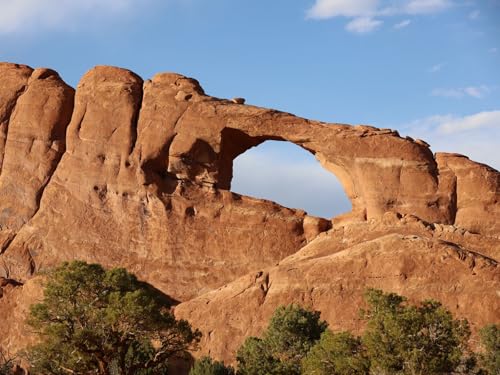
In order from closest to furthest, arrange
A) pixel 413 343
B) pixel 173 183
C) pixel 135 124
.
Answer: pixel 413 343
pixel 173 183
pixel 135 124

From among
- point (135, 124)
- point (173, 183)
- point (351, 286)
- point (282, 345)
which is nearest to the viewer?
point (282, 345)

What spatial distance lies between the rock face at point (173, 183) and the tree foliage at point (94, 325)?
1608cm

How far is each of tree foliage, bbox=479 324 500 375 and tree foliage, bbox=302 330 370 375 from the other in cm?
754

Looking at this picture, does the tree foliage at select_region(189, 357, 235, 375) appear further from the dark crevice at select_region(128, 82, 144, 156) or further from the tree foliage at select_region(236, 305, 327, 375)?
the dark crevice at select_region(128, 82, 144, 156)

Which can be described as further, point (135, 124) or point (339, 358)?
point (135, 124)

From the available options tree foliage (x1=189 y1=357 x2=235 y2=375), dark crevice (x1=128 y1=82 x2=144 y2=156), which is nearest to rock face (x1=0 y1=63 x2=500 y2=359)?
dark crevice (x1=128 y1=82 x2=144 y2=156)

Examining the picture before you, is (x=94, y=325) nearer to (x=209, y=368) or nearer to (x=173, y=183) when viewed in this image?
(x=209, y=368)

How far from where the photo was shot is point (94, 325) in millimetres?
38438

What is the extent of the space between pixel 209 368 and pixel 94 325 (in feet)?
22.1

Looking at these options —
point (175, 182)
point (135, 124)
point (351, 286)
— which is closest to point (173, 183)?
point (175, 182)

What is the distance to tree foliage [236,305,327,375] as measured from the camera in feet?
135

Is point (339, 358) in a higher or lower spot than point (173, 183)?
lower

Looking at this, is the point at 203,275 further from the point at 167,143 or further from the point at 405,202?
the point at 405,202

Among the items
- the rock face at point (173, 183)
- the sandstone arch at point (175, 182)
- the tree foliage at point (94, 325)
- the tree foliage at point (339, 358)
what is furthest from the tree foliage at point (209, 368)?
the sandstone arch at point (175, 182)
